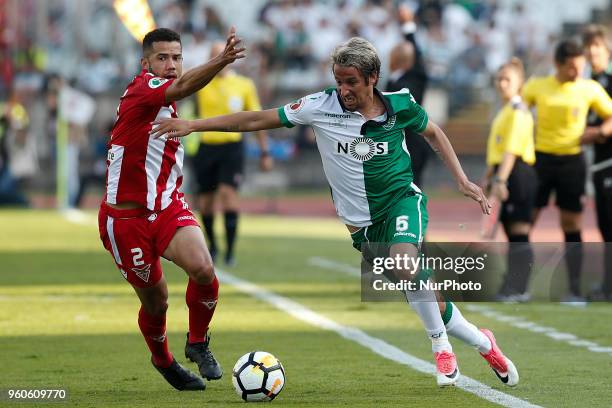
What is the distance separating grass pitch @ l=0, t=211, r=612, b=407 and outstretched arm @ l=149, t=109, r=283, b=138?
1492 millimetres

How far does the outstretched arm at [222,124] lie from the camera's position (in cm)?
736

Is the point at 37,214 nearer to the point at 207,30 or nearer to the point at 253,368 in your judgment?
the point at 207,30

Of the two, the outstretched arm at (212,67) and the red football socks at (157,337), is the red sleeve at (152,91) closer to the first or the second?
the outstretched arm at (212,67)

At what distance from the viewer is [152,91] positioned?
781cm

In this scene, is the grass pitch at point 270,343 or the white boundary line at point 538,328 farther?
the white boundary line at point 538,328

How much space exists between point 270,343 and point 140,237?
229cm

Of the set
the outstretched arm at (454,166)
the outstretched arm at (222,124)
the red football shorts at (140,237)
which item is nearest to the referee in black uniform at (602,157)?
the outstretched arm at (454,166)

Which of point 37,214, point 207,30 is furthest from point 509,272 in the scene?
point 207,30

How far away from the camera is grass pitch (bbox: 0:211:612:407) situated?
7695mm

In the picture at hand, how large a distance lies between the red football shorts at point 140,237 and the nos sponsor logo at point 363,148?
1022 mm

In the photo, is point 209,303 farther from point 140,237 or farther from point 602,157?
point 602,157

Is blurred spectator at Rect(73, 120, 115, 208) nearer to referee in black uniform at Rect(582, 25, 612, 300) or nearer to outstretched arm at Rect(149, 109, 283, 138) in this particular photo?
referee in black uniform at Rect(582, 25, 612, 300)

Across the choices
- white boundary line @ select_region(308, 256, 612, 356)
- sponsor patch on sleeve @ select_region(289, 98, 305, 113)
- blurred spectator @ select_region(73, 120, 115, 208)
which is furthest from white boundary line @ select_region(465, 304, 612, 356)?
blurred spectator @ select_region(73, 120, 115, 208)

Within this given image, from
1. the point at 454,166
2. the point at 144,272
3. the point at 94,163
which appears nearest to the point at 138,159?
the point at 144,272
